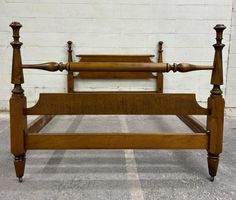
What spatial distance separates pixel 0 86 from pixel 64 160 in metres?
2.12

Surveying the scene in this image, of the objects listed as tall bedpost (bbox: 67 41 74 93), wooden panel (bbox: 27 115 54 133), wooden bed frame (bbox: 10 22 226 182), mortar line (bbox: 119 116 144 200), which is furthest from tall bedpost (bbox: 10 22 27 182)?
tall bedpost (bbox: 67 41 74 93)

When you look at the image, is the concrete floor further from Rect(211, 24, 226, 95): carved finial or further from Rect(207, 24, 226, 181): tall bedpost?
Rect(211, 24, 226, 95): carved finial

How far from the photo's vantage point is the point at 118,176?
188cm

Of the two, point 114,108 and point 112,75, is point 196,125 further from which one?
point 112,75

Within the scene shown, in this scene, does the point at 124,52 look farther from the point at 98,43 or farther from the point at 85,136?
the point at 85,136

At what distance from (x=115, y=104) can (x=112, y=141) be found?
0.23 meters

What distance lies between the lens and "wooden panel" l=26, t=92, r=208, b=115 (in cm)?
172

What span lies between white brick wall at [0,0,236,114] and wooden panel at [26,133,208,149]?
214 cm

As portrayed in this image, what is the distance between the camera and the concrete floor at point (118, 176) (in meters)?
1.64

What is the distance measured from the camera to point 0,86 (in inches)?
151

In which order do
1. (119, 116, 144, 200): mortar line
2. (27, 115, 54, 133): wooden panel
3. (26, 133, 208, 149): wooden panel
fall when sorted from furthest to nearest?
1. (27, 115, 54, 133): wooden panel
2. (26, 133, 208, 149): wooden panel
3. (119, 116, 144, 200): mortar line

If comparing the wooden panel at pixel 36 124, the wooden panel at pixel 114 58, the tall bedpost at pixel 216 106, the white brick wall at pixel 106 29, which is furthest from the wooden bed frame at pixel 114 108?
the white brick wall at pixel 106 29

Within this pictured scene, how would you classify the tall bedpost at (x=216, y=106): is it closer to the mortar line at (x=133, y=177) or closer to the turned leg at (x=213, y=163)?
the turned leg at (x=213, y=163)

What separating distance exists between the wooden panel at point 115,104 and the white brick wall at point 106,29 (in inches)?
83.8
